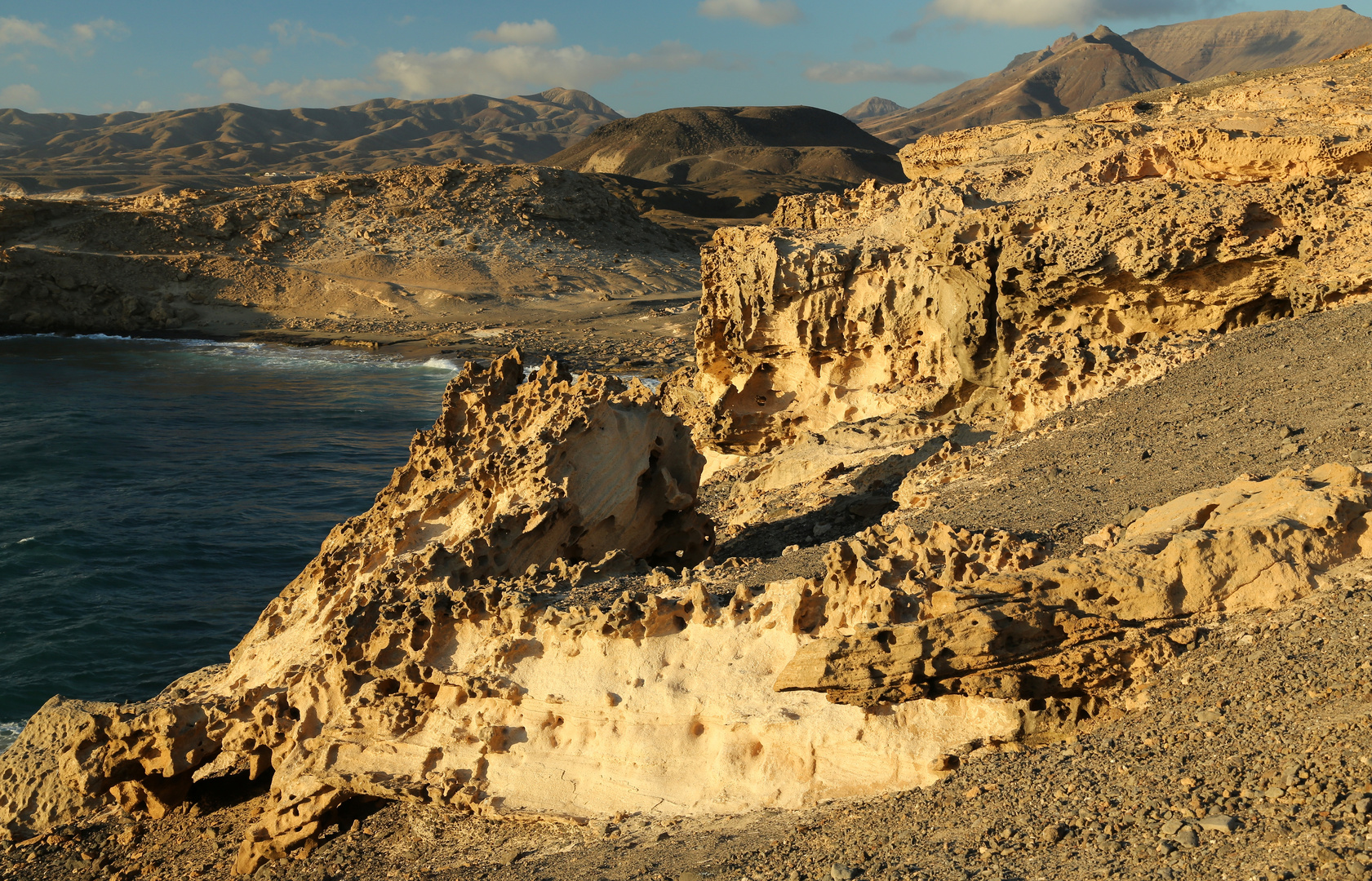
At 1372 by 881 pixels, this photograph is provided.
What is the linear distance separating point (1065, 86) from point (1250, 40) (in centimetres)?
3288

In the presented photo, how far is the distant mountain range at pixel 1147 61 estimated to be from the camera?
139500mm

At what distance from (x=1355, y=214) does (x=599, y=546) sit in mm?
7818

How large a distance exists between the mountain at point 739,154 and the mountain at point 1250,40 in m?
61.6

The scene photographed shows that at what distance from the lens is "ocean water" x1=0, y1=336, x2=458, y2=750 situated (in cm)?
1471

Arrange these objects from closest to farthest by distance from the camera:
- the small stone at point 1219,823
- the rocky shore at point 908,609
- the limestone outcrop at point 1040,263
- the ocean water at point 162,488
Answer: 1. the small stone at point 1219,823
2. the rocky shore at point 908,609
3. the limestone outcrop at point 1040,263
4. the ocean water at point 162,488

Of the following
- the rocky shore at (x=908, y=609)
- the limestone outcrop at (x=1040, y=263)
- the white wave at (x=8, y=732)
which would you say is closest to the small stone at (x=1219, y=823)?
the rocky shore at (x=908, y=609)

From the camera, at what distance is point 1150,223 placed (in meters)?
10.9

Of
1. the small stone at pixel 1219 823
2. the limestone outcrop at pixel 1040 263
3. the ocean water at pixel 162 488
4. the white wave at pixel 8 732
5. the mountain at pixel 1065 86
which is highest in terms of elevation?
the mountain at pixel 1065 86

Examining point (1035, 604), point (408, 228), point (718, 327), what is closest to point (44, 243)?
point (408, 228)

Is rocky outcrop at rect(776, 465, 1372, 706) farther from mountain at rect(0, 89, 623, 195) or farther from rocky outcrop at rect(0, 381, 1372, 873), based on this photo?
mountain at rect(0, 89, 623, 195)

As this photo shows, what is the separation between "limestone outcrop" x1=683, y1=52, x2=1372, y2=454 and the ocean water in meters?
8.37

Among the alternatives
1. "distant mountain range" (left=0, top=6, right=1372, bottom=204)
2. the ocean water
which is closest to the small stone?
the ocean water

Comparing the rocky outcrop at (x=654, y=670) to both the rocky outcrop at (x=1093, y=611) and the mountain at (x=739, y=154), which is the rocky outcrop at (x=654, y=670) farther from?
the mountain at (x=739, y=154)

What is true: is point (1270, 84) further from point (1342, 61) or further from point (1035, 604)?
point (1035, 604)
